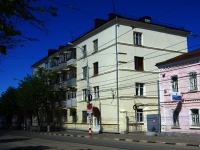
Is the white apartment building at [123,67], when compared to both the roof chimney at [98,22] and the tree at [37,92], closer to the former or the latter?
the roof chimney at [98,22]

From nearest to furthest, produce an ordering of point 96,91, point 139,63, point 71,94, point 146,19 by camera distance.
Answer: point 139,63 < point 96,91 < point 146,19 < point 71,94

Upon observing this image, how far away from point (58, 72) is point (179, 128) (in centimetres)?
2688

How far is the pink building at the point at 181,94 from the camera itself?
79.2 feet

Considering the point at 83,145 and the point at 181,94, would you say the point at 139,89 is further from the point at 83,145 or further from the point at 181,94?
the point at 83,145

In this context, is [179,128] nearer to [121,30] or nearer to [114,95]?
[114,95]

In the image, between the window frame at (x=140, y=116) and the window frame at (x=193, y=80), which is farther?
the window frame at (x=140, y=116)

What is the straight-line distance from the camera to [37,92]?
41375 mm

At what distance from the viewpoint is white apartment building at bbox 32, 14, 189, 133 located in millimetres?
32531

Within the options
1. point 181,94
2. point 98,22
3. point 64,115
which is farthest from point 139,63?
point 64,115

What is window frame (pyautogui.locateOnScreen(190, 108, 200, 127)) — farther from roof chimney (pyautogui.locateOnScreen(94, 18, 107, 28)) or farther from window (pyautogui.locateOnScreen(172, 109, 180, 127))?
roof chimney (pyautogui.locateOnScreen(94, 18, 107, 28))

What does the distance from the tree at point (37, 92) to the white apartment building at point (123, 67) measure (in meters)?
5.50

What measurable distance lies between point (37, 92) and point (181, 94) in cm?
2295

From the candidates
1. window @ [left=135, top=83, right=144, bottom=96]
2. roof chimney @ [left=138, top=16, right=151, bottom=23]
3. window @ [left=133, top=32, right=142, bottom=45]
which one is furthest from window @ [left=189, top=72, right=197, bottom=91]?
roof chimney @ [left=138, top=16, right=151, bottom=23]

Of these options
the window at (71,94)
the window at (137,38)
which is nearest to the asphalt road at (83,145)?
the window at (137,38)
